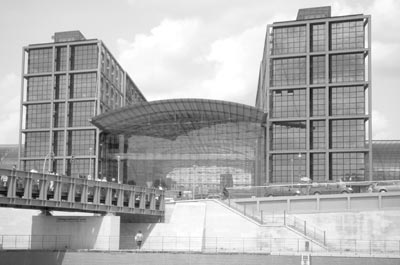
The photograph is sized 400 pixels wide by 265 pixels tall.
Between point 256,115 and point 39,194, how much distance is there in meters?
47.5

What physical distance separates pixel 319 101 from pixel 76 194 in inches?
1873

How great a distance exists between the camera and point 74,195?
1924 inches

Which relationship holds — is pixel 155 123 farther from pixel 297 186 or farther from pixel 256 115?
pixel 297 186

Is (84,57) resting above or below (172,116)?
above

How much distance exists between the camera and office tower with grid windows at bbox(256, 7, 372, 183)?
86562 millimetres

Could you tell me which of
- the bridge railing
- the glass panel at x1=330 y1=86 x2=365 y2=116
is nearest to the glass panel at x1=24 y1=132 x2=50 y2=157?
the bridge railing

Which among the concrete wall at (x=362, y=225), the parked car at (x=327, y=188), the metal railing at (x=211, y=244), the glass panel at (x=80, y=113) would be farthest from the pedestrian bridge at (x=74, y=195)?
the glass panel at (x=80, y=113)

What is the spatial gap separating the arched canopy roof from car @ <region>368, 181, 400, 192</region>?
73.1ft

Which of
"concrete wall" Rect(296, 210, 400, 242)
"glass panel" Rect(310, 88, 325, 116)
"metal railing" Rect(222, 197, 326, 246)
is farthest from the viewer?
"glass panel" Rect(310, 88, 325, 116)

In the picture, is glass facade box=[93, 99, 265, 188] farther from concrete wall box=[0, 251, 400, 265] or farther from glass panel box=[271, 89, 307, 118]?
concrete wall box=[0, 251, 400, 265]

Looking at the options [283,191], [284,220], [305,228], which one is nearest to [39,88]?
[283,191]

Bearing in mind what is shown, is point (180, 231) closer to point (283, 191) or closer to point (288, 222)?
point (288, 222)

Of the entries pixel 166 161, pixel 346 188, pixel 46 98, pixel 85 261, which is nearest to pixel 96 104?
pixel 46 98

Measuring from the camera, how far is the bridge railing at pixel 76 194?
4297 centimetres
